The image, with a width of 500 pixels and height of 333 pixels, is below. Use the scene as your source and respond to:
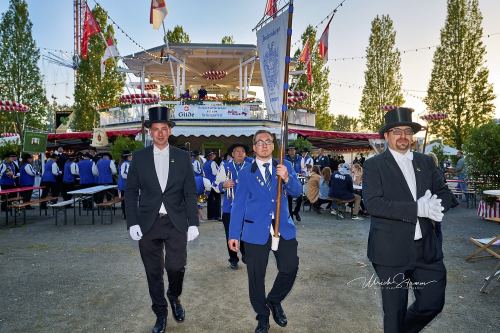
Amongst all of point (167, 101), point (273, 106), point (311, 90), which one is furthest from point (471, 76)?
point (273, 106)

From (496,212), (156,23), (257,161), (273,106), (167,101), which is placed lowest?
(496,212)

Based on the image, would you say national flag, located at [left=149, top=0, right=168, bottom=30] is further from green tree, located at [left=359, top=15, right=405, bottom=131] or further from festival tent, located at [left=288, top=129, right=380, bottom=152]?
green tree, located at [left=359, top=15, right=405, bottom=131]

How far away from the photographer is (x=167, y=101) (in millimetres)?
20844

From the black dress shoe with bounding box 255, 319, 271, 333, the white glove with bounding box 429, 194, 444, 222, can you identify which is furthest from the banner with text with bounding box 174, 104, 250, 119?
the white glove with bounding box 429, 194, 444, 222

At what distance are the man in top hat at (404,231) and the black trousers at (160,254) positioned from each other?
183 cm

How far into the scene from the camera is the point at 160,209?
3.67 m

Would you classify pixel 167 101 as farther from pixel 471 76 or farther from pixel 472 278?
pixel 471 76

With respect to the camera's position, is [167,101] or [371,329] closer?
[371,329]

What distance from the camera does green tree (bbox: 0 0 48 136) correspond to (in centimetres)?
3366

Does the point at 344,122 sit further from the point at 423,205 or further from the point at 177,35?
the point at 423,205

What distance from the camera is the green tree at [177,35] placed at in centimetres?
3597

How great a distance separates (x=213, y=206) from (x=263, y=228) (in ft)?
23.0

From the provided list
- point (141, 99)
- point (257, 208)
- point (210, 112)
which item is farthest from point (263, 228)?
point (141, 99)

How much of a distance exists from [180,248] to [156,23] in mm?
14390
